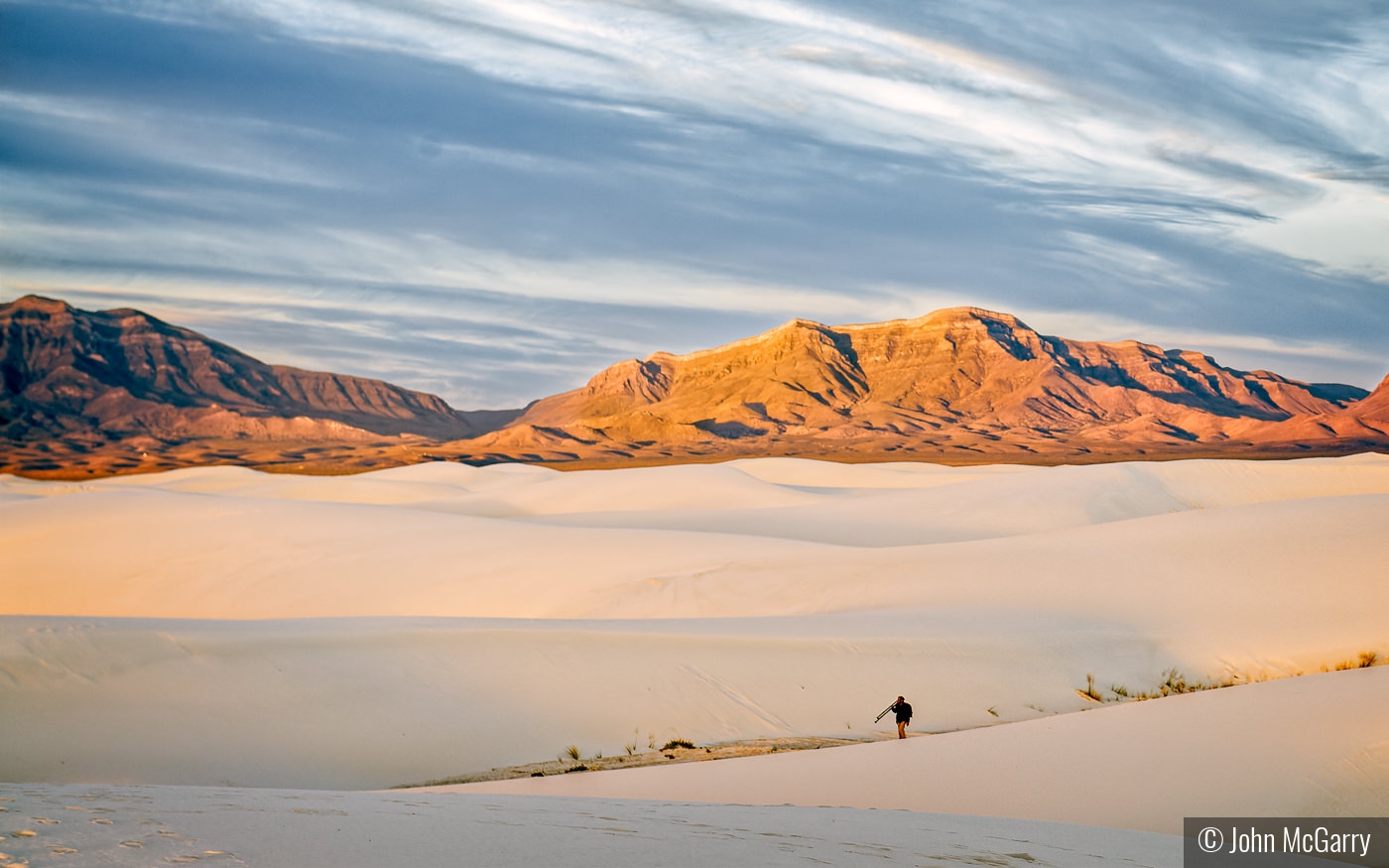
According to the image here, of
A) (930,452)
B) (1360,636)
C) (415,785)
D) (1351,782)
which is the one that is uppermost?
(930,452)

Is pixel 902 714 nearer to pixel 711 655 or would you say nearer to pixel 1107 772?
pixel 1107 772

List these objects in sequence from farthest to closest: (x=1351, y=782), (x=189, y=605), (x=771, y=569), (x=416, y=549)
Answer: (x=416, y=549), (x=189, y=605), (x=771, y=569), (x=1351, y=782)

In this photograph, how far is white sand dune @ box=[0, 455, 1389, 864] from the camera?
8.46 m

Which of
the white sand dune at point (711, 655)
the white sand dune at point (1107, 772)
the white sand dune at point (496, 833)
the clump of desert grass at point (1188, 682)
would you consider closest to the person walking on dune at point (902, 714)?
the white sand dune at point (1107, 772)

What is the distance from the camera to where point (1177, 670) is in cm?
1299

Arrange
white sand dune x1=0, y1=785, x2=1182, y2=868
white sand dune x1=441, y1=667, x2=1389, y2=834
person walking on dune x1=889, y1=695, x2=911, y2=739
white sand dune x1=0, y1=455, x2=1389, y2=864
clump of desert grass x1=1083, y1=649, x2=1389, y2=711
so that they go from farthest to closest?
1. clump of desert grass x1=1083, y1=649, x2=1389, y2=711
2. person walking on dune x1=889, y1=695, x2=911, y2=739
3. white sand dune x1=0, y1=455, x2=1389, y2=864
4. white sand dune x1=441, y1=667, x2=1389, y2=834
5. white sand dune x1=0, y1=785, x2=1182, y2=868

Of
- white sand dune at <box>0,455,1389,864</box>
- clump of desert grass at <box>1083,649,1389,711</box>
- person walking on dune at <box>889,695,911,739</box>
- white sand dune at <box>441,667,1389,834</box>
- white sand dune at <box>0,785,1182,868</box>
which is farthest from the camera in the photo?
clump of desert grass at <box>1083,649,1389,711</box>

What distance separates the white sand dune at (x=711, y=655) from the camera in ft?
27.8

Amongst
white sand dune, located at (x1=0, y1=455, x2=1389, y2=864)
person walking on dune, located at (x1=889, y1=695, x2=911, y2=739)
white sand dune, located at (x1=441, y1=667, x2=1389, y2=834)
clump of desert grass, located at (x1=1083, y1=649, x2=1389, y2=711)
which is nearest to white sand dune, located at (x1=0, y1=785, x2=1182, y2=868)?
white sand dune, located at (x1=441, y1=667, x2=1389, y2=834)

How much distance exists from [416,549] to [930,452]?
464ft

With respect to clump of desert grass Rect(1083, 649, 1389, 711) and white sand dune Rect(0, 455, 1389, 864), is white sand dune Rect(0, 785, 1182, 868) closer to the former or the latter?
white sand dune Rect(0, 455, 1389, 864)

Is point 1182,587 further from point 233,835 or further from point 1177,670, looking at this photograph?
point 233,835

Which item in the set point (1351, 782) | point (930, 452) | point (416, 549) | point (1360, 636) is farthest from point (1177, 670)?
point (930, 452)

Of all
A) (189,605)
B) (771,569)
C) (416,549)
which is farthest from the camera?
(416,549)
